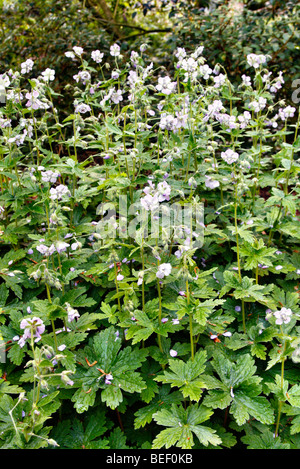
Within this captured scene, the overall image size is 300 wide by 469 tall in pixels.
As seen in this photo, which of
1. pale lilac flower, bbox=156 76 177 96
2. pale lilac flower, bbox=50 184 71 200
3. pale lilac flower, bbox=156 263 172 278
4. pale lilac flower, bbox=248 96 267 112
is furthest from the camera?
pale lilac flower, bbox=248 96 267 112

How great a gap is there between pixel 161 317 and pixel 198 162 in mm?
1267

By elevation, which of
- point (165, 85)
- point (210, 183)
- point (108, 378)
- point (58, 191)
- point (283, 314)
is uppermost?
point (165, 85)

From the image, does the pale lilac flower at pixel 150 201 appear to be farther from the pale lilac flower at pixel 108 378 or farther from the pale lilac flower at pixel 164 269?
the pale lilac flower at pixel 108 378

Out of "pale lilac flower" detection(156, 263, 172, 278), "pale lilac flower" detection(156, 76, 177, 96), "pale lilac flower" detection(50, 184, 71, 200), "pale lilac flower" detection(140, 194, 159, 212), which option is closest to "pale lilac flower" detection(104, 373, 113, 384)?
"pale lilac flower" detection(156, 263, 172, 278)

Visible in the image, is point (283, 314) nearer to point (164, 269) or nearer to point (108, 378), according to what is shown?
point (164, 269)

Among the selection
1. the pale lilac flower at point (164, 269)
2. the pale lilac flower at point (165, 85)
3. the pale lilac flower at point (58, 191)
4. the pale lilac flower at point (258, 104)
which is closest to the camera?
the pale lilac flower at point (164, 269)

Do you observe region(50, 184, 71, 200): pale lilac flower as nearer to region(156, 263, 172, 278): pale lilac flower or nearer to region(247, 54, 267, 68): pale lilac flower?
region(156, 263, 172, 278): pale lilac flower

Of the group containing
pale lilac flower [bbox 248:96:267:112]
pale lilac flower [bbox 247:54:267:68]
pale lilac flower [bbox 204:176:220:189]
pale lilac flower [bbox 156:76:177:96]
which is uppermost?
pale lilac flower [bbox 247:54:267:68]

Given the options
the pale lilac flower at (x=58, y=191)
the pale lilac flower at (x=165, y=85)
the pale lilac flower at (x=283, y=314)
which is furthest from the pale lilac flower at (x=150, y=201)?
the pale lilac flower at (x=165, y=85)

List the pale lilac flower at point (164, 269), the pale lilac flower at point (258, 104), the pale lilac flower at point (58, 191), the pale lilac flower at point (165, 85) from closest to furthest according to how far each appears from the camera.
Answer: the pale lilac flower at point (164, 269), the pale lilac flower at point (58, 191), the pale lilac flower at point (165, 85), the pale lilac flower at point (258, 104)

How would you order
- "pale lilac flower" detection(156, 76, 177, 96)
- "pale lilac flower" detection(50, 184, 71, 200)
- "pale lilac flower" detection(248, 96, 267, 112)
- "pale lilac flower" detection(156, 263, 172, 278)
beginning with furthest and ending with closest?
"pale lilac flower" detection(248, 96, 267, 112) → "pale lilac flower" detection(156, 76, 177, 96) → "pale lilac flower" detection(50, 184, 71, 200) → "pale lilac flower" detection(156, 263, 172, 278)

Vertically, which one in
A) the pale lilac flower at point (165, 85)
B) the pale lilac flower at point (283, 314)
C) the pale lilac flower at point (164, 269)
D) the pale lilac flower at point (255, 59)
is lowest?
the pale lilac flower at point (283, 314)

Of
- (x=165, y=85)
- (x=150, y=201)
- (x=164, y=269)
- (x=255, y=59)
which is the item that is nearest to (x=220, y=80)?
(x=255, y=59)

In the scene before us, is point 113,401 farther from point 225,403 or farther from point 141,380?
point 225,403
